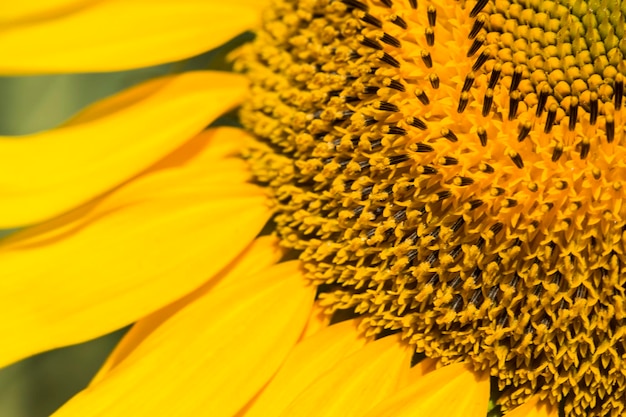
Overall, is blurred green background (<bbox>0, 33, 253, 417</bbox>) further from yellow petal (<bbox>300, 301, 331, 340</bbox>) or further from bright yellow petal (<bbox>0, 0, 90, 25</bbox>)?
yellow petal (<bbox>300, 301, 331, 340</bbox>)

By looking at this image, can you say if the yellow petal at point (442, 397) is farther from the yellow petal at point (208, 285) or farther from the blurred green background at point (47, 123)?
the blurred green background at point (47, 123)

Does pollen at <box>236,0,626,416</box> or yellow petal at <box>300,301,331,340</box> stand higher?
pollen at <box>236,0,626,416</box>

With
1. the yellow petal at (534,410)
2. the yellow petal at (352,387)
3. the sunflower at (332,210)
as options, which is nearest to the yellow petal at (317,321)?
the sunflower at (332,210)

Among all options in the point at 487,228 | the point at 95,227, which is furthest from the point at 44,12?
the point at 487,228

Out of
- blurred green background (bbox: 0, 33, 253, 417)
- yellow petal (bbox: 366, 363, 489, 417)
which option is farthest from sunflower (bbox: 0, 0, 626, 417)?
blurred green background (bbox: 0, 33, 253, 417)

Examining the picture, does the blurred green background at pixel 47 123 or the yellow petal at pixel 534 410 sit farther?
the blurred green background at pixel 47 123

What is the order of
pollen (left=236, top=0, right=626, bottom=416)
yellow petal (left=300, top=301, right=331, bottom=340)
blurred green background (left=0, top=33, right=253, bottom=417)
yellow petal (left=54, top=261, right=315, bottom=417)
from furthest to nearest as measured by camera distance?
blurred green background (left=0, top=33, right=253, bottom=417), yellow petal (left=300, top=301, right=331, bottom=340), yellow petal (left=54, top=261, right=315, bottom=417), pollen (left=236, top=0, right=626, bottom=416)

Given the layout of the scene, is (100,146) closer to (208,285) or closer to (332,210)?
(208,285)
